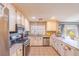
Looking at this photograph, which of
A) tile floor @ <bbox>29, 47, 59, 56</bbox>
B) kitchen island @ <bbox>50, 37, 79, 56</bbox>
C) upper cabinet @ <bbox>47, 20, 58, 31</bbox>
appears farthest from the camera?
upper cabinet @ <bbox>47, 20, 58, 31</bbox>

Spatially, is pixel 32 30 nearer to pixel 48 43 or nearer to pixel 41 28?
pixel 41 28

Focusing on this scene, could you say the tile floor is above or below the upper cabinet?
below

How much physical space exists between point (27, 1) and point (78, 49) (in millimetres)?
1841

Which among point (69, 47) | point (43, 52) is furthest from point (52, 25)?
point (69, 47)

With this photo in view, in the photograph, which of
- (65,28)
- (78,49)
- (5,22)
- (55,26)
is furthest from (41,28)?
(5,22)

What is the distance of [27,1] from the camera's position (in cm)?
97

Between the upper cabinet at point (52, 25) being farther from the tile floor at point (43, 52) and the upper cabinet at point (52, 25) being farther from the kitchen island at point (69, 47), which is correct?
the kitchen island at point (69, 47)

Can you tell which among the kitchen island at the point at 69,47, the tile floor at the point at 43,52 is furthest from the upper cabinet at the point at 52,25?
the kitchen island at the point at 69,47

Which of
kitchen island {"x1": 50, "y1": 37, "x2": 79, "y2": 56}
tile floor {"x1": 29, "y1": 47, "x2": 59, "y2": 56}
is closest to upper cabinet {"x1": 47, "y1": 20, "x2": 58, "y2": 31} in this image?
tile floor {"x1": 29, "y1": 47, "x2": 59, "y2": 56}

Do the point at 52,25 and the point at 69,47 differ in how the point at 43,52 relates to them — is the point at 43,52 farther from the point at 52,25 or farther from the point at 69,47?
the point at 52,25

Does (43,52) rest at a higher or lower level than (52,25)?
lower

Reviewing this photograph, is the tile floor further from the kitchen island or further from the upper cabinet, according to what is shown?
the upper cabinet

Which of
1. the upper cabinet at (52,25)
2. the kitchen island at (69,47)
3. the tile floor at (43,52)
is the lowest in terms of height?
the tile floor at (43,52)

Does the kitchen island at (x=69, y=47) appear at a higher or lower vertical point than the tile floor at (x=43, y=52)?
higher
